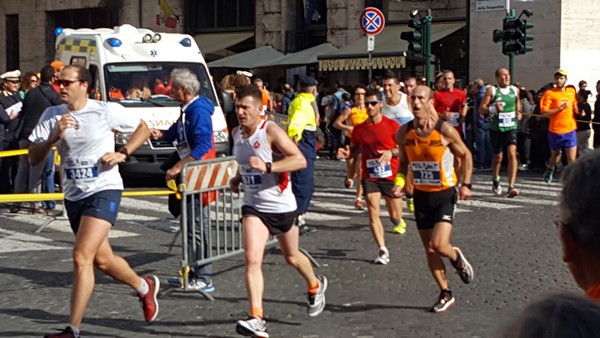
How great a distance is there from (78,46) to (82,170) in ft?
36.6

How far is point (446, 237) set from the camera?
747 cm

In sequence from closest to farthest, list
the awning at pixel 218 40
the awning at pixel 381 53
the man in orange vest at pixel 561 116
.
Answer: the man in orange vest at pixel 561 116, the awning at pixel 381 53, the awning at pixel 218 40

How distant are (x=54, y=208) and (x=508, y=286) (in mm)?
7784

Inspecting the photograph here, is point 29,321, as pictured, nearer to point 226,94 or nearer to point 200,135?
point 200,135

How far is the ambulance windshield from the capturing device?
1662cm

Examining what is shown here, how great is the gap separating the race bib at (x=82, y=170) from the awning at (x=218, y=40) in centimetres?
2759

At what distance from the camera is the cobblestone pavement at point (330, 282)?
279 inches

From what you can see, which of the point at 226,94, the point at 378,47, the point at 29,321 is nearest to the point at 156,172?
the point at 226,94

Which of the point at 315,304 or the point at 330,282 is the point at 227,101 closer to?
the point at 330,282

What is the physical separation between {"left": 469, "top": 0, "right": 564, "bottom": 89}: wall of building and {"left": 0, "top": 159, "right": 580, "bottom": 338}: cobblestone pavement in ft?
47.3

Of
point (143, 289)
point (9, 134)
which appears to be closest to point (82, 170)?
point (143, 289)

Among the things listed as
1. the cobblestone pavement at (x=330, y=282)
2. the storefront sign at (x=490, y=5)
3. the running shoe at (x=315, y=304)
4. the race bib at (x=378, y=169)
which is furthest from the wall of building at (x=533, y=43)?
the running shoe at (x=315, y=304)

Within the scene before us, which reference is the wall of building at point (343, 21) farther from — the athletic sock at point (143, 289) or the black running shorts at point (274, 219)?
the athletic sock at point (143, 289)

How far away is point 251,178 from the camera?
7.01 metres
